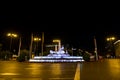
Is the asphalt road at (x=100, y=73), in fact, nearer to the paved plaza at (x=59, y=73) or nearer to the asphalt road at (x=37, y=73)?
the paved plaza at (x=59, y=73)

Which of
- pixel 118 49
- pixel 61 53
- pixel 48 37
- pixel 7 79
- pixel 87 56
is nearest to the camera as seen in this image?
pixel 7 79

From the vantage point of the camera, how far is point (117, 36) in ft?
366

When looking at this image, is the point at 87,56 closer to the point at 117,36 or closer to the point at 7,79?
the point at 7,79

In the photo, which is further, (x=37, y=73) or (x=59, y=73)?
(x=59, y=73)

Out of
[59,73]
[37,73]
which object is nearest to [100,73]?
[59,73]

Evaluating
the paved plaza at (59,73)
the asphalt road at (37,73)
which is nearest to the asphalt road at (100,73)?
the paved plaza at (59,73)

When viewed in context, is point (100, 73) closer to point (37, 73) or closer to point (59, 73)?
point (59, 73)

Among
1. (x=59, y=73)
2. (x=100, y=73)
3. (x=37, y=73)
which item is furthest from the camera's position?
(x=59, y=73)

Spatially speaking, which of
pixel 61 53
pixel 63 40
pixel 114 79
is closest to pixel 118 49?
pixel 63 40

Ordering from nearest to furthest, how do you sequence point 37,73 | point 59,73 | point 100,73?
1. point 37,73
2. point 100,73
3. point 59,73

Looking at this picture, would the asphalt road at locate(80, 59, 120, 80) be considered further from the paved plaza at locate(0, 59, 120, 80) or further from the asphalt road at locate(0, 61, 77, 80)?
the asphalt road at locate(0, 61, 77, 80)

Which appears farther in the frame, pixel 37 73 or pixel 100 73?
pixel 100 73

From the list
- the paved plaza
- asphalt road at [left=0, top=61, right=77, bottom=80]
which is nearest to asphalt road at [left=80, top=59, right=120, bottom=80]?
the paved plaza

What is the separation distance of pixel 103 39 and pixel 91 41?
14.9 feet
